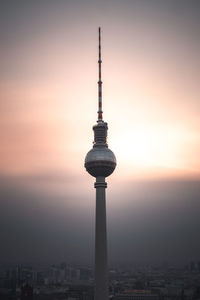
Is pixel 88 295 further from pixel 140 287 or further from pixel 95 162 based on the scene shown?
pixel 95 162

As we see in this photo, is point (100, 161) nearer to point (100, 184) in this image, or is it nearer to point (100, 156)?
point (100, 156)

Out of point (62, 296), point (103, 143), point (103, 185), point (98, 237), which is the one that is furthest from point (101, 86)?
point (62, 296)

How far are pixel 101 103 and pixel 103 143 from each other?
7826 mm

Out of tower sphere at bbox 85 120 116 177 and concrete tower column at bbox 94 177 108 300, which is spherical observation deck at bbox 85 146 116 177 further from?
concrete tower column at bbox 94 177 108 300

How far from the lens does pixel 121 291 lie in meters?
138

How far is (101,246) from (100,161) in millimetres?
15563

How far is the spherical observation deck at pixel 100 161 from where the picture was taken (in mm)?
88000

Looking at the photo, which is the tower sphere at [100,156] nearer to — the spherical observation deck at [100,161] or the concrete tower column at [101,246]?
the spherical observation deck at [100,161]

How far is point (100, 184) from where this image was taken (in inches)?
3511

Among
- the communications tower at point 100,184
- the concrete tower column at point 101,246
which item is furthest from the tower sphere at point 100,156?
the concrete tower column at point 101,246

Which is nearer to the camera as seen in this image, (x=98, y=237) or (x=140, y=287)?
(x=98, y=237)

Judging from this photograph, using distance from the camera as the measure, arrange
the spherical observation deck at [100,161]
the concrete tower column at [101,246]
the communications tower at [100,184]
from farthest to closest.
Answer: the spherical observation deck at [100,161] → the communications tower at [100,184] → the concrete tower column at [101,246]

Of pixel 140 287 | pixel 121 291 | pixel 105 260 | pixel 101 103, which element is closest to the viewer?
pixel 105 260

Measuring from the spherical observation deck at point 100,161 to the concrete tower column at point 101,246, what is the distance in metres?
1.75
